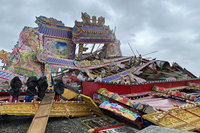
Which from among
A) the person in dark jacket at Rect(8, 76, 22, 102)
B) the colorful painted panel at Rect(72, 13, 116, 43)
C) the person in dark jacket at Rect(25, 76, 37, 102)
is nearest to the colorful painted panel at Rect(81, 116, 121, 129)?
the person in dark jacket at Rect(25, 76, 37, 102)

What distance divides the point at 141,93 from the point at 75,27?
7.66 metres

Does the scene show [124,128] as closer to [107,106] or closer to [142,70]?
[107,106]

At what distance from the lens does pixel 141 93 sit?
655 centimetres

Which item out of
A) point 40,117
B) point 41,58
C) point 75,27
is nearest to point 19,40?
point 41,58

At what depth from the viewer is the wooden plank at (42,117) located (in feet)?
10.5

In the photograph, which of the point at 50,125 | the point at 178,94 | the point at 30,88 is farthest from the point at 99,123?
the point at 178,94

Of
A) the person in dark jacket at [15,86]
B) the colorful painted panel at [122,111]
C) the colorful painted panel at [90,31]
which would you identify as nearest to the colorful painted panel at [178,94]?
the colorful painted panel at [122,111]

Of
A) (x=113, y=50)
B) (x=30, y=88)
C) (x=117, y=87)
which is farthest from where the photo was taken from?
(x=113, y=50)

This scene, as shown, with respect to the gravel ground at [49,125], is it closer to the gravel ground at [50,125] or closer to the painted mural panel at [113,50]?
the gravel ground at [50,125]

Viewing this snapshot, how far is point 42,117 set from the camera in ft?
12.2

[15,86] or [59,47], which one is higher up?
[59,47]

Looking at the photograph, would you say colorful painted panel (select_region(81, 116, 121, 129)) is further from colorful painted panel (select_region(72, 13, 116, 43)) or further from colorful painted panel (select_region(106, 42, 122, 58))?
colorful painted panel (select_region(106, 42, 122, 58))

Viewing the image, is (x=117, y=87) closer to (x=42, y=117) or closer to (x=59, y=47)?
(x=42, y=117)

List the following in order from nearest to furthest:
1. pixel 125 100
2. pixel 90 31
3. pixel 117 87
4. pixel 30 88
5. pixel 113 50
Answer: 1. pixel 125 100
2. pixel 30 88
3. pixel 117 87
4. pixel 90 31
5. pixel 113 50
